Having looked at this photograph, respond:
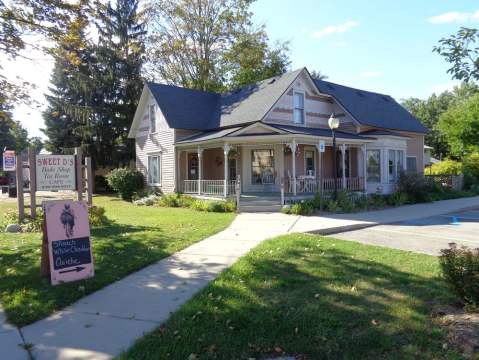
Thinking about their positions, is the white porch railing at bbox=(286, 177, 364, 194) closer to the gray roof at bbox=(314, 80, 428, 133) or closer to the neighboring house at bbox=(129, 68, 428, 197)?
the neighboring house at bbox=(129, 68, 428, 197)

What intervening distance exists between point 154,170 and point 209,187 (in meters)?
6.40

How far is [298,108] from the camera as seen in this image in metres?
22.3

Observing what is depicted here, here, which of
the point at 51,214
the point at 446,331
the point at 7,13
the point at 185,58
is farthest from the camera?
the point at 185,58

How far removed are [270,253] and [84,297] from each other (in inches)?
141

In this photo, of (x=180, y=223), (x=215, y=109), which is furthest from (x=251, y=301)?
(x=215, y=109)

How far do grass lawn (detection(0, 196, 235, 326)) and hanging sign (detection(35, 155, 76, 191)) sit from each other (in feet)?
5.61

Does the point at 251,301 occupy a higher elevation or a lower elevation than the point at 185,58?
lower

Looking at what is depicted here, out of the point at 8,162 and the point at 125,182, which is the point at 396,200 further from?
the point at 8,162

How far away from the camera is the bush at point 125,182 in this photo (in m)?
24.3

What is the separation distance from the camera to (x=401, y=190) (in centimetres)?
2103

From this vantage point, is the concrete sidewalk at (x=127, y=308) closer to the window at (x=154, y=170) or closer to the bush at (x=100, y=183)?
the window at (x=154, y=170)

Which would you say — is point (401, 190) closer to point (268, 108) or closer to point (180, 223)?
point (268, 108)

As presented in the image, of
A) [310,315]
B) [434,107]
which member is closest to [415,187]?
[310,315]

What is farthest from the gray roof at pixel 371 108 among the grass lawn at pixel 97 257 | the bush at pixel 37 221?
the bush at pixel 37 221
